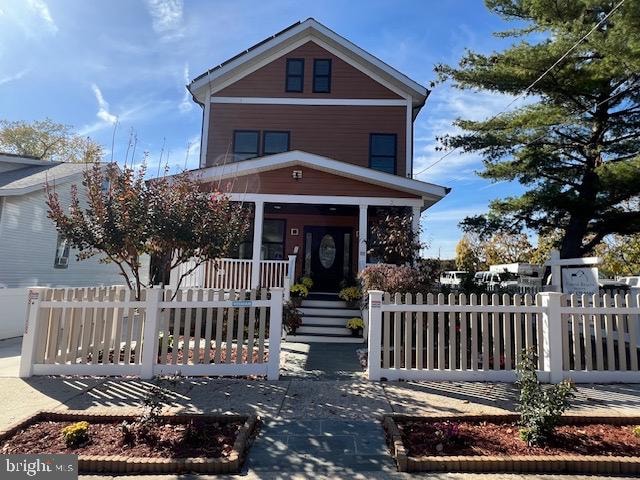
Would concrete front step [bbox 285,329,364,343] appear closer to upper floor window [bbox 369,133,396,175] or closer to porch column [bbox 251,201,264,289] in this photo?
porch column [bbox 251,201,264,289]

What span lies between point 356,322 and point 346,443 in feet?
17.2

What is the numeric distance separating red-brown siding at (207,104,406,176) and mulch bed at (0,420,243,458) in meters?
10.4

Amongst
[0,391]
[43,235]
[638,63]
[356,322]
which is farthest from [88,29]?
[638,63]

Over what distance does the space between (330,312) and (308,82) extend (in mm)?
8248

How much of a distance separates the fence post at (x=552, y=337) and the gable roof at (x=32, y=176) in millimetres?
12942

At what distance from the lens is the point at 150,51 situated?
11.4 m

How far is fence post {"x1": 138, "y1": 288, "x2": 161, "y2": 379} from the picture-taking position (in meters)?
5.43

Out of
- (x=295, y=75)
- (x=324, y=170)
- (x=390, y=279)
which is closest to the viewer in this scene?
(x=390, y=279)

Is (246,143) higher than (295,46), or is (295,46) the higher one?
(295,46)

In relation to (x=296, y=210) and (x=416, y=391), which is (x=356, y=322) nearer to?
(x=416, y=391)

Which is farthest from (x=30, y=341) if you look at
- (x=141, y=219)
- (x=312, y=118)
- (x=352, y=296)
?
(x=312, y=118)

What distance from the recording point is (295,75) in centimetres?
1369

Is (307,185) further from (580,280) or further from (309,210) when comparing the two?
(580,280)

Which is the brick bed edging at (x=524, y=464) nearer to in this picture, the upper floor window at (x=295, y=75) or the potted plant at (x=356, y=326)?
the potted plant at (x=356, y=326)
